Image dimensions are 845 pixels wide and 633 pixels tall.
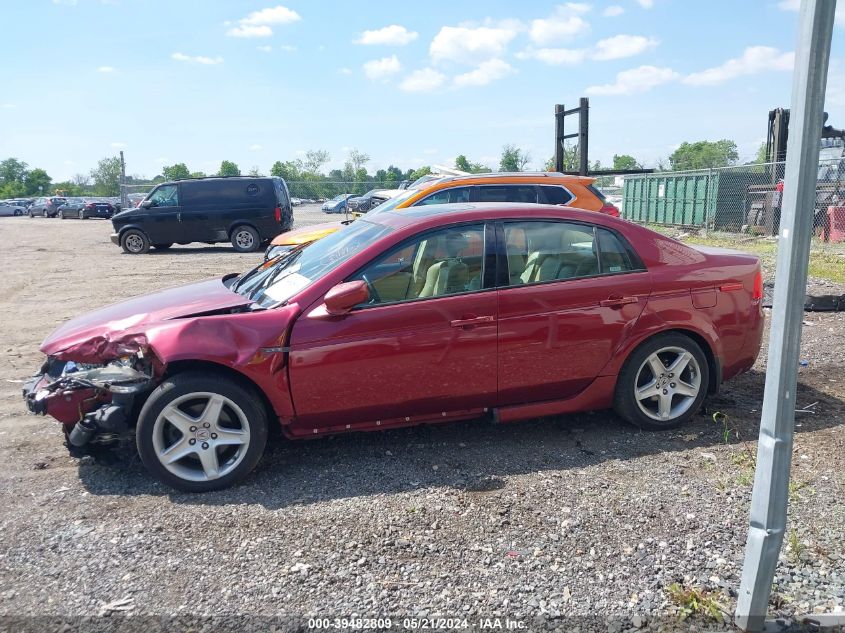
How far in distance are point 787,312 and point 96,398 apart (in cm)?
357

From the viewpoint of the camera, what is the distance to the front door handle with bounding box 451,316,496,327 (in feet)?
13.6

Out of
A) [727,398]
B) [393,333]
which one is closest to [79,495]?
[393,333]

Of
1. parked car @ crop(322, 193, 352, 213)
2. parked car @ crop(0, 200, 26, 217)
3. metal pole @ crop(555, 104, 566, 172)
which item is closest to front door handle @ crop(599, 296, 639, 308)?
metal pole @ crop(555, 104, 566, 172)

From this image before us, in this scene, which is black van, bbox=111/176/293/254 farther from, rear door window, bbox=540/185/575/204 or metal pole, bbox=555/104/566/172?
rear door window, bbox=540/185/575/204

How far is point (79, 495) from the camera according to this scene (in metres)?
3.89

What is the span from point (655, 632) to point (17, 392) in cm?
547

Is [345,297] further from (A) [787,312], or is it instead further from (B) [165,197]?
(B) [165,197]

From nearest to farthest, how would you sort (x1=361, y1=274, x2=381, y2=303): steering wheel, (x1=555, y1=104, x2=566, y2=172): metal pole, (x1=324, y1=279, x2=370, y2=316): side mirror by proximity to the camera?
(x1=324, y1=279, x2=370, y2=316): side mirror, (x1=361, y1=274, x2=381, y2=303): steering wheel, (x1=555, y1=104, x2=566, y2=172): metal pole

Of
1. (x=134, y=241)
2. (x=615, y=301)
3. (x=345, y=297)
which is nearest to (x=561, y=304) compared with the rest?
(x=615, y=301)

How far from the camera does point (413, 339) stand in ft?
13.4

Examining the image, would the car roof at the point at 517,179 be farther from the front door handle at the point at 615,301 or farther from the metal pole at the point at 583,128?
the front door handle at the point at 615,301

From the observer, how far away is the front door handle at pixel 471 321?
4148 mm

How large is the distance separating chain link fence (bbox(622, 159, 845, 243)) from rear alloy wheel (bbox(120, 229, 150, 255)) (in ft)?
52.2

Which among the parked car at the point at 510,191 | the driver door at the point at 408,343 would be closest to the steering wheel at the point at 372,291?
the driver door at the point at 408,343
